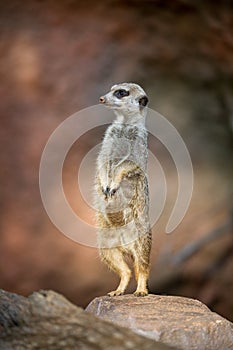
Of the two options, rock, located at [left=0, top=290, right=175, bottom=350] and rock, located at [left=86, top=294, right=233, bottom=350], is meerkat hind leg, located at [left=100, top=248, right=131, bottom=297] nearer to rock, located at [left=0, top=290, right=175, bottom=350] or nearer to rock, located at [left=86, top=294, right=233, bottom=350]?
rock, located at [left=86, top=294, right=233, bottom=350]

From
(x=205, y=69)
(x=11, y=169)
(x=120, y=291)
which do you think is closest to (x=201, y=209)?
(x=205, y=69)

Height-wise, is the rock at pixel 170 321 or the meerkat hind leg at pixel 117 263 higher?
the meerkat hind leg at pixel 117 263

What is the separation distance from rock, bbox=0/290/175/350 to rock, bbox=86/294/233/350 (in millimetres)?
270

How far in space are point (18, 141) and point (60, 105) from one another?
248mm

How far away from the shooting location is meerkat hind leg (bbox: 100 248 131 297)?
2.00 meters

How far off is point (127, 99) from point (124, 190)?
0.23m

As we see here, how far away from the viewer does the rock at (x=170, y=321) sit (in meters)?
1.72

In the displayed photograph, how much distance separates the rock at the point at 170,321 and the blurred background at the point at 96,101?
1.37m

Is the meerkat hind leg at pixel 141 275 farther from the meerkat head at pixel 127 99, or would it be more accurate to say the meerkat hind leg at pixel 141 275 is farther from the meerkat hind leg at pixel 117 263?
the meerkat head at pixel 127 99

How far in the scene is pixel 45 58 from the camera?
343 cm

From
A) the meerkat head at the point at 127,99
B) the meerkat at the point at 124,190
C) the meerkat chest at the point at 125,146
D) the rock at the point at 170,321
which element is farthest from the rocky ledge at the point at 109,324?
the meerkat head at the point at 127,99

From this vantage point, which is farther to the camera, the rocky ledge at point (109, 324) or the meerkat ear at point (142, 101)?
the meerkat ear at point (142, 101)

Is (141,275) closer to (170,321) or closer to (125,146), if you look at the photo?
(170,321)

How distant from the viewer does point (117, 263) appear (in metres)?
2.01
